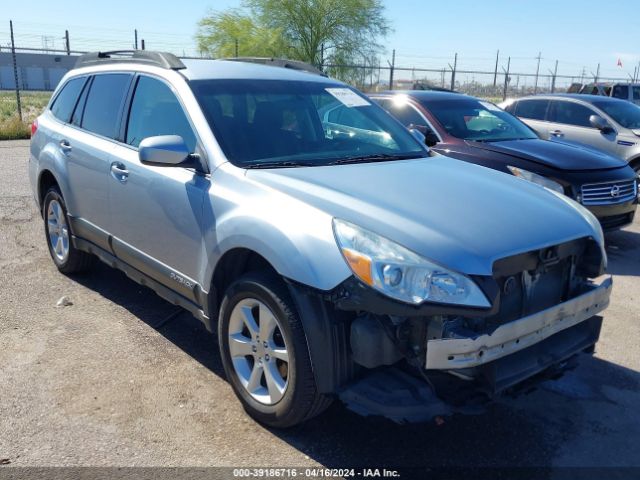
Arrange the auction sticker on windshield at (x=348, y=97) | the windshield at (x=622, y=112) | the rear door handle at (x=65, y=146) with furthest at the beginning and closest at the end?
1. the windshield at (x=622, y=112)
2. the rear door handle at (x=65, y=146)
3. the auction sticker on windshield at (x=348, y=97)

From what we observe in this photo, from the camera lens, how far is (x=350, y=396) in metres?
2.78

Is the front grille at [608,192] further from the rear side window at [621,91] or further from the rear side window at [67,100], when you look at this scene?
the rear side window at [621,91]

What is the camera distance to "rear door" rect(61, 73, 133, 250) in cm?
444

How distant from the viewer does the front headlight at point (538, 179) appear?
632cm

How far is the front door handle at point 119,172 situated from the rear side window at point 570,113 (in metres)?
8.47

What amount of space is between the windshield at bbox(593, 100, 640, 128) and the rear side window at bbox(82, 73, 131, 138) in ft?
27.6

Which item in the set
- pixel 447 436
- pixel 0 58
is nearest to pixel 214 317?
pixel 447 436

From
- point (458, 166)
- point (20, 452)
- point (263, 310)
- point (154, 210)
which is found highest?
point (458, 166)

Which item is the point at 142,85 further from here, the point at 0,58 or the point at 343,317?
the point at 0,58

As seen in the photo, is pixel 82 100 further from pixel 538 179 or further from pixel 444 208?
pixel 538 179

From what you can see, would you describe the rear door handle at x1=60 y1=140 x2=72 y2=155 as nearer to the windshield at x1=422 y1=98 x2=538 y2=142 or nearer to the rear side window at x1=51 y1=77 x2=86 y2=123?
the rear side window at x1=51 y1=77 x2=86 y2=123

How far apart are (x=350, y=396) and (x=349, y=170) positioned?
1.33m

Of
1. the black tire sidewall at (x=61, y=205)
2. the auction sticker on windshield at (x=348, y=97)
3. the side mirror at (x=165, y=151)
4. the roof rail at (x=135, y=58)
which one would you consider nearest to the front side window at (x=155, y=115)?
the roof rail at (x=135, y=58)

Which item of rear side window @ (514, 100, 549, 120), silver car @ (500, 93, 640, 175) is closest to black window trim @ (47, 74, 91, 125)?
silver car @ (500, 93, 640, 175)
